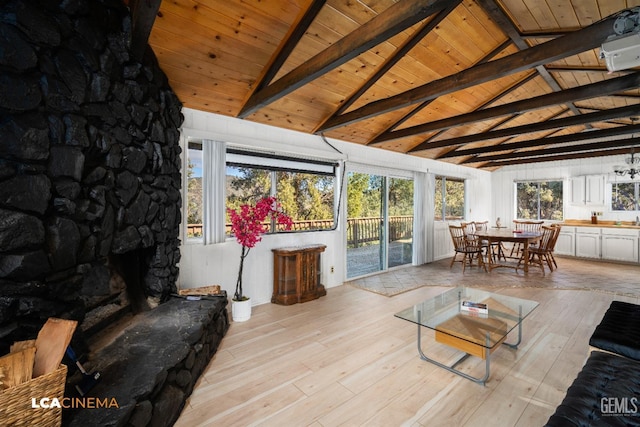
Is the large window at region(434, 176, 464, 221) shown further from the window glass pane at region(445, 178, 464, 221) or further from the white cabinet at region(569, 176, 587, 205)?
the white cabinet at region(569, 176, 587, 205)

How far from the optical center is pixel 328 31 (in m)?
2.58

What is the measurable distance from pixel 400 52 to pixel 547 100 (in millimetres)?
1845

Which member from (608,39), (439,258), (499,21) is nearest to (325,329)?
(608,39)

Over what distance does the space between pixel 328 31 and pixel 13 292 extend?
9.22 ft

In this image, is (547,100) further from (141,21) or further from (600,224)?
(600,224)

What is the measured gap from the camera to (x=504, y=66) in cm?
251

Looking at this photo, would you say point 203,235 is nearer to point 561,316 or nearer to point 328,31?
point 328,31

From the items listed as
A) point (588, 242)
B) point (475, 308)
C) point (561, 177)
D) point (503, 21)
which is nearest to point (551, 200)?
point (561, 177)

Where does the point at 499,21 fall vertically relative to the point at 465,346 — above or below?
above

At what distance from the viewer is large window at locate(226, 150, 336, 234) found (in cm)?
363

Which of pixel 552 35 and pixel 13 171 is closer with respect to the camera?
pixel 13 171

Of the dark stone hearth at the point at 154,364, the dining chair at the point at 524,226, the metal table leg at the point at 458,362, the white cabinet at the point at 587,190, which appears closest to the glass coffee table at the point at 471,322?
the metal table leg at the point at 458,362

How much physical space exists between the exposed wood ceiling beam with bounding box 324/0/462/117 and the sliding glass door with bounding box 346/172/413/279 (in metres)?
1.55

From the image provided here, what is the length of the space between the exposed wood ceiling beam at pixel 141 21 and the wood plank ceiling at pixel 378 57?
0.33 m
